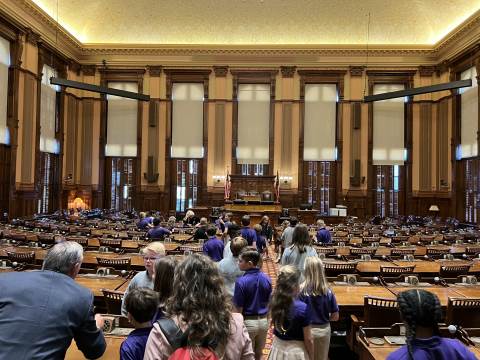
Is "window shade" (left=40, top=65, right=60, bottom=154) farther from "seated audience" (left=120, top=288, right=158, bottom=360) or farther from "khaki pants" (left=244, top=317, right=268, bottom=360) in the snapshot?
"seated audience" (left=120, top=288, right=158, bottom=360)

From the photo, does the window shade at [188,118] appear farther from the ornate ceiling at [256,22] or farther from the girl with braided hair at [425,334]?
the girl with braided hair at [425,334]

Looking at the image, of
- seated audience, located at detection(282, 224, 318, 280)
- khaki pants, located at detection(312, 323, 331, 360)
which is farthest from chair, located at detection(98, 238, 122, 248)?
khaki pants, located at detection(312, 323, 331, 360)

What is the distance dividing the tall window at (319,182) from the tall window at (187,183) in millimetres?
5885

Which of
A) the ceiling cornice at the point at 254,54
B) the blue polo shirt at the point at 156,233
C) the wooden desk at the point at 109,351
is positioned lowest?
the wooden desk at the point at 109,351

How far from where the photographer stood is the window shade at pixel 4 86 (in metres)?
16.6

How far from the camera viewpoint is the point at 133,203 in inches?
918

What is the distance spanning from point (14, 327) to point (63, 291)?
269 millimetres

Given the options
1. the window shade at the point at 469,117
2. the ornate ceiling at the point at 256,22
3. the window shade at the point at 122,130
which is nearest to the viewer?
the window shade at the point at 469,117

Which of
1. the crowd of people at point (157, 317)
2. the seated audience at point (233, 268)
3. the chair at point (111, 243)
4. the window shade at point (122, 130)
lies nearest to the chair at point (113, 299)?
the seated audience at point (233, 268)

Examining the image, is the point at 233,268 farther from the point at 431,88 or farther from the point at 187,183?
the point at 187,183

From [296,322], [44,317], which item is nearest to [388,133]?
[296,322]

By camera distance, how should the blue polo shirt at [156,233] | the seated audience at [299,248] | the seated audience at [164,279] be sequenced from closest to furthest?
the seated audience at [164,279] < the seated audience at [299,248] < the blue polo shirt at [156,233]

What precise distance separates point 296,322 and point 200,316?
1.35m

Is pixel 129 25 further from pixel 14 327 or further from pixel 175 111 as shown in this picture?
pixel 14 327
